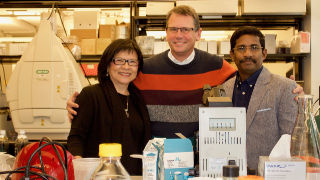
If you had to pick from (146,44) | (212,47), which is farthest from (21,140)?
(212,47)

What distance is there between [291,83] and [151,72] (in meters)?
0.83

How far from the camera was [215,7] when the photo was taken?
3.91 metres

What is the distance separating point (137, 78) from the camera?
2.27 m

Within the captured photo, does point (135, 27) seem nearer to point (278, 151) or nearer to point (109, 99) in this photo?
point (109, 99)

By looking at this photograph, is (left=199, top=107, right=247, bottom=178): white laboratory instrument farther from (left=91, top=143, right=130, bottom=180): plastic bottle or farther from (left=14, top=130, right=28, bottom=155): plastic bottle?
(left=14, top=130, right=28, bottom=155): plastic bottle

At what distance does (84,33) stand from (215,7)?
60.5 inches

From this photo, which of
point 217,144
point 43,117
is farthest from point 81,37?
point 217,144

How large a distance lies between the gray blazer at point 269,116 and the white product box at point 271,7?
2.06 meters

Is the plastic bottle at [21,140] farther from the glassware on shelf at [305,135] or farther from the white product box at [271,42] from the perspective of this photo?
the white product box at [271,42]

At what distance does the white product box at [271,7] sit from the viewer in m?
3.87

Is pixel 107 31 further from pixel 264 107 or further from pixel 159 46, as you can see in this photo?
pixel 264 107

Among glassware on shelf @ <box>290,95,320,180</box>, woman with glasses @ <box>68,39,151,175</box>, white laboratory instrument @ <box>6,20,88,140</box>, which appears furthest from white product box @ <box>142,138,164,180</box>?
white laboratory instrument @ <box>6,20,88,140</box>

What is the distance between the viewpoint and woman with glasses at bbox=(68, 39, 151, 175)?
6.36ft

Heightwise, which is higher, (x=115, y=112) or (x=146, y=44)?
(x=146, y=44)
